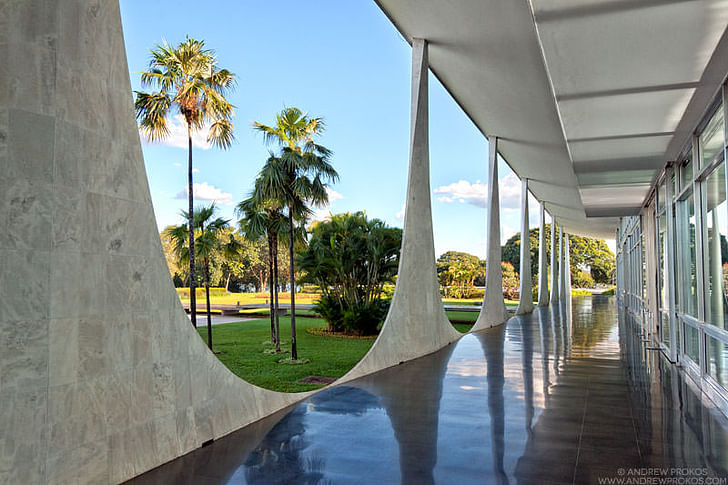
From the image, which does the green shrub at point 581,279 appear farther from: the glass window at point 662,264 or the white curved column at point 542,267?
the glass window at point 662,264

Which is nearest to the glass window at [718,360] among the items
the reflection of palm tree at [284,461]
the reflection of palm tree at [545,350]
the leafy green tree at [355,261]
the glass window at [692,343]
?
the glass window at [692,343]

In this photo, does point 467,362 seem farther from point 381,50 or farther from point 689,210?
point 381,50

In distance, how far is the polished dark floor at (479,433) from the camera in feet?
12.0

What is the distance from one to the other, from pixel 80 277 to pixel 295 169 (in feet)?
39.4

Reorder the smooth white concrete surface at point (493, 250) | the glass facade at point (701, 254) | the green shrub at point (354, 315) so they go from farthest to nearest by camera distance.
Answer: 1. the green shrub at point (354, 315)
2. the smooth white concrete surface at point (493, 250)
3. the glass facade at point (701, 254)

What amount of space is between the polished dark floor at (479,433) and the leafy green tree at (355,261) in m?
12.2

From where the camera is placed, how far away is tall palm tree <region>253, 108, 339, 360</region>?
1477cm

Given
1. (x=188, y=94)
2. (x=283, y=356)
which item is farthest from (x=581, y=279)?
(x=188, y=94)

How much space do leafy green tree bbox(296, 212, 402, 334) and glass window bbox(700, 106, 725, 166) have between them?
13.6 metres

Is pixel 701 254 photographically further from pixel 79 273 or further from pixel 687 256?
pixel 79 273

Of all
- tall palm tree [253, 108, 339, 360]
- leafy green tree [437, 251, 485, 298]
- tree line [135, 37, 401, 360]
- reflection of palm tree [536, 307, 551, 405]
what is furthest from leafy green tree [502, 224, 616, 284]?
tall palm tree [253, 108, 339, 360]

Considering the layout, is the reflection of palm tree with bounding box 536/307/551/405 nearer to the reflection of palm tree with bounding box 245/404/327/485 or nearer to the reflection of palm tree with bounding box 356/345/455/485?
the reflection of palm tree with bounding box 356/345/455/485

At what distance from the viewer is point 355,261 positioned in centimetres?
2011

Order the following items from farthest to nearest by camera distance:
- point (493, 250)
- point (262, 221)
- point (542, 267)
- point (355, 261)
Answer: point (542, 267) → point (355, 261) → point (262, 221) → point (493, 250)
